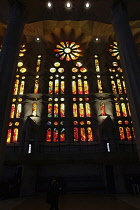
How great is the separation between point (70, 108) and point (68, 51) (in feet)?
37.2

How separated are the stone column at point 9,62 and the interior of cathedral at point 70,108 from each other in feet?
1.09

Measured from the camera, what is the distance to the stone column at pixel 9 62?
774cm

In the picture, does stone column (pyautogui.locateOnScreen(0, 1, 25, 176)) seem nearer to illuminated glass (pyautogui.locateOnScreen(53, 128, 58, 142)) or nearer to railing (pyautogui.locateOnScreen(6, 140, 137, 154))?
railing (pyautogui.locateOnScreen(6, 140, 137, 154))

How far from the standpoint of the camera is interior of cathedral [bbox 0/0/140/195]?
38.3 ft

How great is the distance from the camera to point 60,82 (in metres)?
20.5

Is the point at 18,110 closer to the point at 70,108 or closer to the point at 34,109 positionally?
the point at 34,109

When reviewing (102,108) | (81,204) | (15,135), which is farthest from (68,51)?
(81,204)

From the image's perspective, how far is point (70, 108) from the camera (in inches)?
714

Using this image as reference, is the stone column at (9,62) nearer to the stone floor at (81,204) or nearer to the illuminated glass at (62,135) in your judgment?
the stone floor at (81,204)

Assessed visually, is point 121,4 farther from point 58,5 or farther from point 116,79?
point 116,79

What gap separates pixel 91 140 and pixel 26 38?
19.1 metres

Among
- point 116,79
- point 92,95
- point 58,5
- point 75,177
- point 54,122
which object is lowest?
point 75,177

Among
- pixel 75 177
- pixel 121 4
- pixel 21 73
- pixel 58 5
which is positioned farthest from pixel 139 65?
pixel 21 73

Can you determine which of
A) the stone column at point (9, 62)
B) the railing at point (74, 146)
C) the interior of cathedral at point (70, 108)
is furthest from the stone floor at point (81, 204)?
the railing at point (74, 146)
